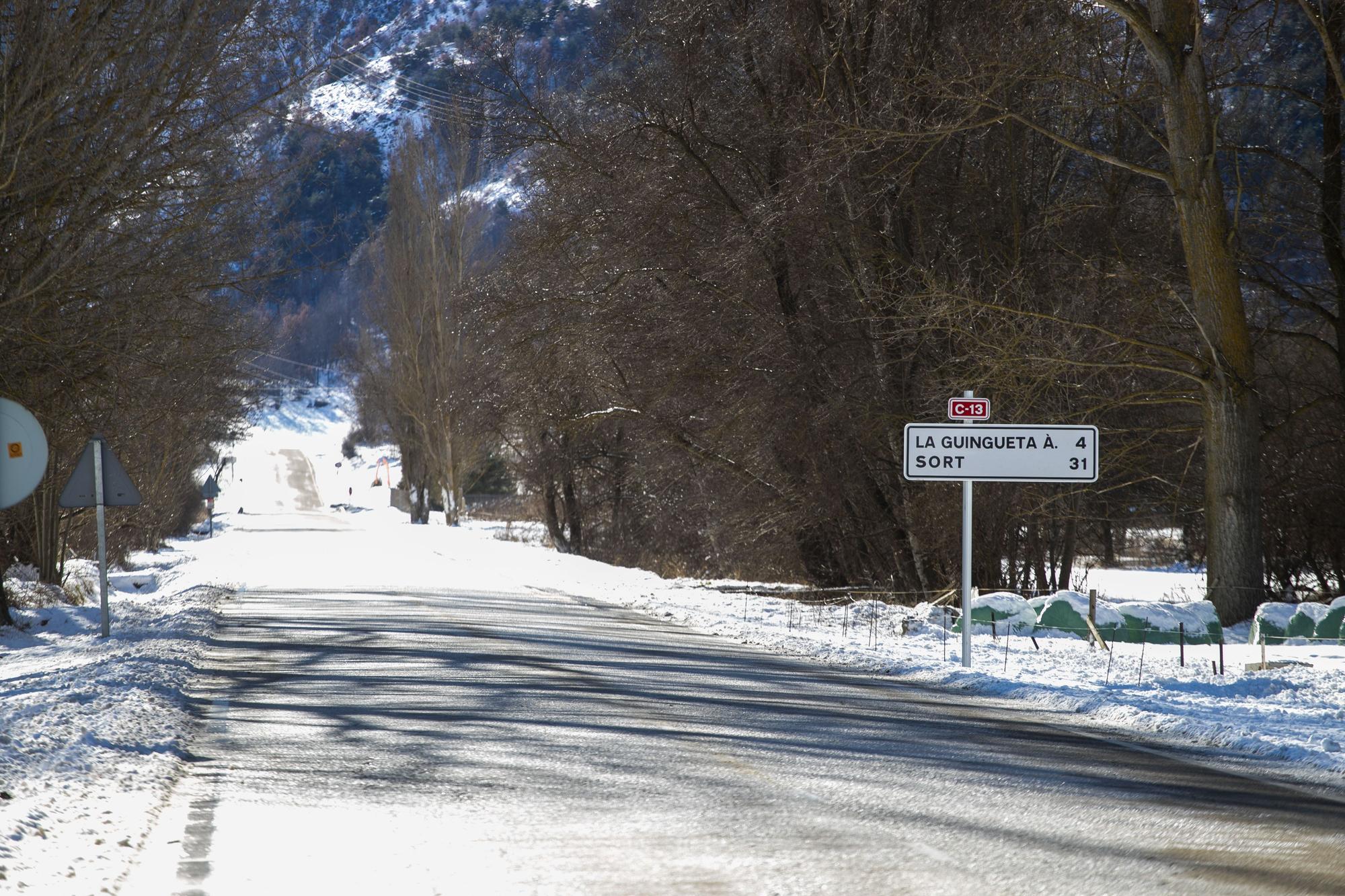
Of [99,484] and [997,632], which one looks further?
[997,632]

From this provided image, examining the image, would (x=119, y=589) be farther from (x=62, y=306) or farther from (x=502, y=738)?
(x=502, y=738)

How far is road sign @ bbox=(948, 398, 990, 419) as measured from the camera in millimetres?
Answer: 12773

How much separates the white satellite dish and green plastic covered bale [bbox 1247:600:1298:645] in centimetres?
1213

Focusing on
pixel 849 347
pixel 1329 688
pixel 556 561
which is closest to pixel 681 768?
pixel 1329 688

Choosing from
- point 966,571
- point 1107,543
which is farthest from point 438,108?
point 966,571

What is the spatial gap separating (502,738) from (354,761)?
1.05 metres

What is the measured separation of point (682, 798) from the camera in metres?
6.76

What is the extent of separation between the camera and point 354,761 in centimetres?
772

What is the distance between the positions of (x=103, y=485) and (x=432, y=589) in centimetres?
814

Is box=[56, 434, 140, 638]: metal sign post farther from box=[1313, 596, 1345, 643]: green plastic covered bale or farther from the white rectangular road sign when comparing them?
box=[1313, 596, 1345, 643]: green plastic covered bale

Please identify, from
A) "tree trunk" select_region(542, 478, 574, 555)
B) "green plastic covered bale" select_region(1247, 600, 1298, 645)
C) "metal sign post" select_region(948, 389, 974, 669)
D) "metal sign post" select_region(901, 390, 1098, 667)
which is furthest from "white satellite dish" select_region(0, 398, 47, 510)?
"tree trunk" select_region(542, 478, 574, 555)

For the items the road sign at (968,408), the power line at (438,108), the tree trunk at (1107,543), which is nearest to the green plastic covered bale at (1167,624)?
the road sign at (968,408)

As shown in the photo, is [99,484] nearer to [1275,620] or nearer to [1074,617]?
[1074,617]

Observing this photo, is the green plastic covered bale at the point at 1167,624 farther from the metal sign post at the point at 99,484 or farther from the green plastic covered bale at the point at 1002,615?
the metal sign post at the point at 99,484
